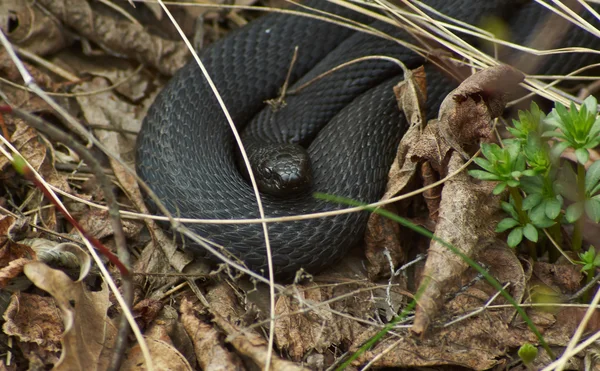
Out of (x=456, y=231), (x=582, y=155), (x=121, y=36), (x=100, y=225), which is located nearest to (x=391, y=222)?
(x=456, y=231)

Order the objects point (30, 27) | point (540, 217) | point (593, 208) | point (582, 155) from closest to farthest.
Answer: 1. point (582, 155)
2. point (593, 208)
3. point (540, 217)
4. point (30, 27)

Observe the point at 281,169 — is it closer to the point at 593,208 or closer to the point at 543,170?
the point at 543,170

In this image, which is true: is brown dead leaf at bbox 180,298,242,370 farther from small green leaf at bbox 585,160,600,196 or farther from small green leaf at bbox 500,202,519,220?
small green leaf at bbox 585,160,600,196

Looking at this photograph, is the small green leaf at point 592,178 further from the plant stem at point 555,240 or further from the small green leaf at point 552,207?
the plant stem at point 555,240

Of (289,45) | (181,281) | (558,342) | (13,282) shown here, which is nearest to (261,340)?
(181,281)

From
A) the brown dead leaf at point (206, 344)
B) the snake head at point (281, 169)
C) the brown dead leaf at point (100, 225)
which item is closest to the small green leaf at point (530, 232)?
the snake head at point (281, 169)

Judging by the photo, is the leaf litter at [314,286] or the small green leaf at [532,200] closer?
the leaf litter at [314,286]
